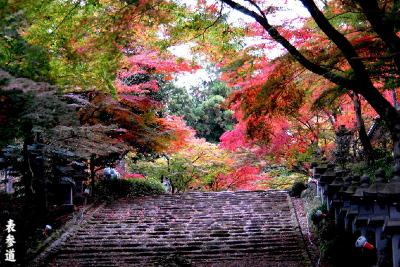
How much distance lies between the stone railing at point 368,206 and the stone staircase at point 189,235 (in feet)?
4.61

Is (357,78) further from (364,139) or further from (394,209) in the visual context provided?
(364,139)

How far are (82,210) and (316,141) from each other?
8.66m

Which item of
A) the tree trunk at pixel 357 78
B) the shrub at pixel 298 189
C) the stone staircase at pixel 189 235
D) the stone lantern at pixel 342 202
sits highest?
the tree trunk at pixel 357 78

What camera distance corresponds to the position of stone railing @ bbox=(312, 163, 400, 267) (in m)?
5.06

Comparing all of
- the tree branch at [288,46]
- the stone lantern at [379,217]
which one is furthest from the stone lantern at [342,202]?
the tree branch at [288,46]

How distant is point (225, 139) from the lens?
16172 mm

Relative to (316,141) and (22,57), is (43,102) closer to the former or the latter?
(22,57)

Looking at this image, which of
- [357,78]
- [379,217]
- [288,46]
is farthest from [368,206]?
[288,46]

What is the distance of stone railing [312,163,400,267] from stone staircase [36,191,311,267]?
4.61 ft

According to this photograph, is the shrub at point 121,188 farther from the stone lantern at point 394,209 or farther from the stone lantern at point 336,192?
the stone lantern at point 394,209

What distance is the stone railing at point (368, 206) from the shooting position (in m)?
5.06

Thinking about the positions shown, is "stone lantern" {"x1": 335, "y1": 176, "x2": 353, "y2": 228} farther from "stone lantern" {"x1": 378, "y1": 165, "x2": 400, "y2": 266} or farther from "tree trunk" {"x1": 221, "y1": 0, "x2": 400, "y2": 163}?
"stone lantern" {"x1": 378, "y1": 165, "x2": 400, "y2": 266}

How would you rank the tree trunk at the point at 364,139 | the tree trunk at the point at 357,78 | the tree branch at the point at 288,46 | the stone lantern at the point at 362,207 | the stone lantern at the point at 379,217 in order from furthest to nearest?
the tree trunk at the point at 364,139
the tree branch at the point at 288,46
the tree trunk at the point at 357,78
the stone lantern at the point at 362,207
the stone lantern at the point at 379,217

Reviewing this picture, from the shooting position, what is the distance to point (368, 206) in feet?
22.2
